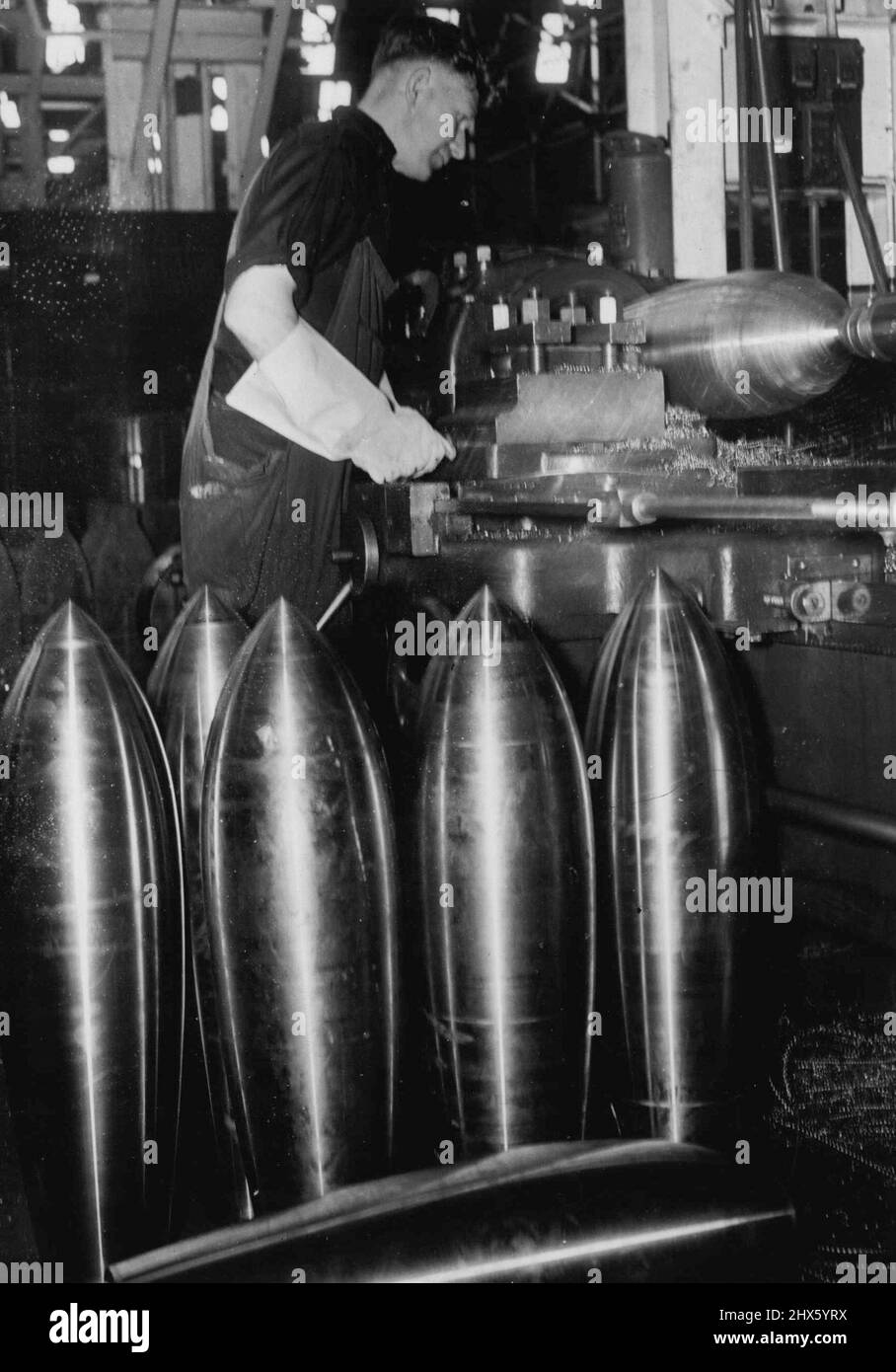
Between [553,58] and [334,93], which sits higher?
[553,58]

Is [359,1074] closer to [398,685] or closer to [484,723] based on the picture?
[484,723]

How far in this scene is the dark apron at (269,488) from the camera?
1.31 meters

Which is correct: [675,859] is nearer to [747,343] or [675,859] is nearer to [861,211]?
[747,343]

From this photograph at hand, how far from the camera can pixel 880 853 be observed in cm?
114

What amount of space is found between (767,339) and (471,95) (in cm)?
62

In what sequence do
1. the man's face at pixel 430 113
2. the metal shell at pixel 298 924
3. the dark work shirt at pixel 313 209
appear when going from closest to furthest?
the metal shell at pixel 298 924 → the dark work shirt at pixel 313 209 → the man's face at pixel 430 113

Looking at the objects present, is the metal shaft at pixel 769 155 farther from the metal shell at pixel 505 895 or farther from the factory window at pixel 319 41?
the factory window at pixel 319 41

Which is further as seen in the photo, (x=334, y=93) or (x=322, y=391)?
(x=334, y=93)

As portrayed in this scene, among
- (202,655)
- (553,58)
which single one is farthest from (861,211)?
(553,58)

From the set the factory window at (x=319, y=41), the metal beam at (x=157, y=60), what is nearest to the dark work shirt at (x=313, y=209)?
the metal beam at (x=157, y=60)

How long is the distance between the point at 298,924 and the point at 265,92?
6.43ft

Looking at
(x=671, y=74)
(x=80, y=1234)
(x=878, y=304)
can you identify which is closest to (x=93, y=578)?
(x=671, y=74)

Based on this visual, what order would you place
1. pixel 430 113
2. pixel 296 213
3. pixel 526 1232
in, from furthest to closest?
1. pixel 430 113
2. pixel 296 213
3. pixel 526 1232

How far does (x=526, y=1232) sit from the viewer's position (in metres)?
0.68
